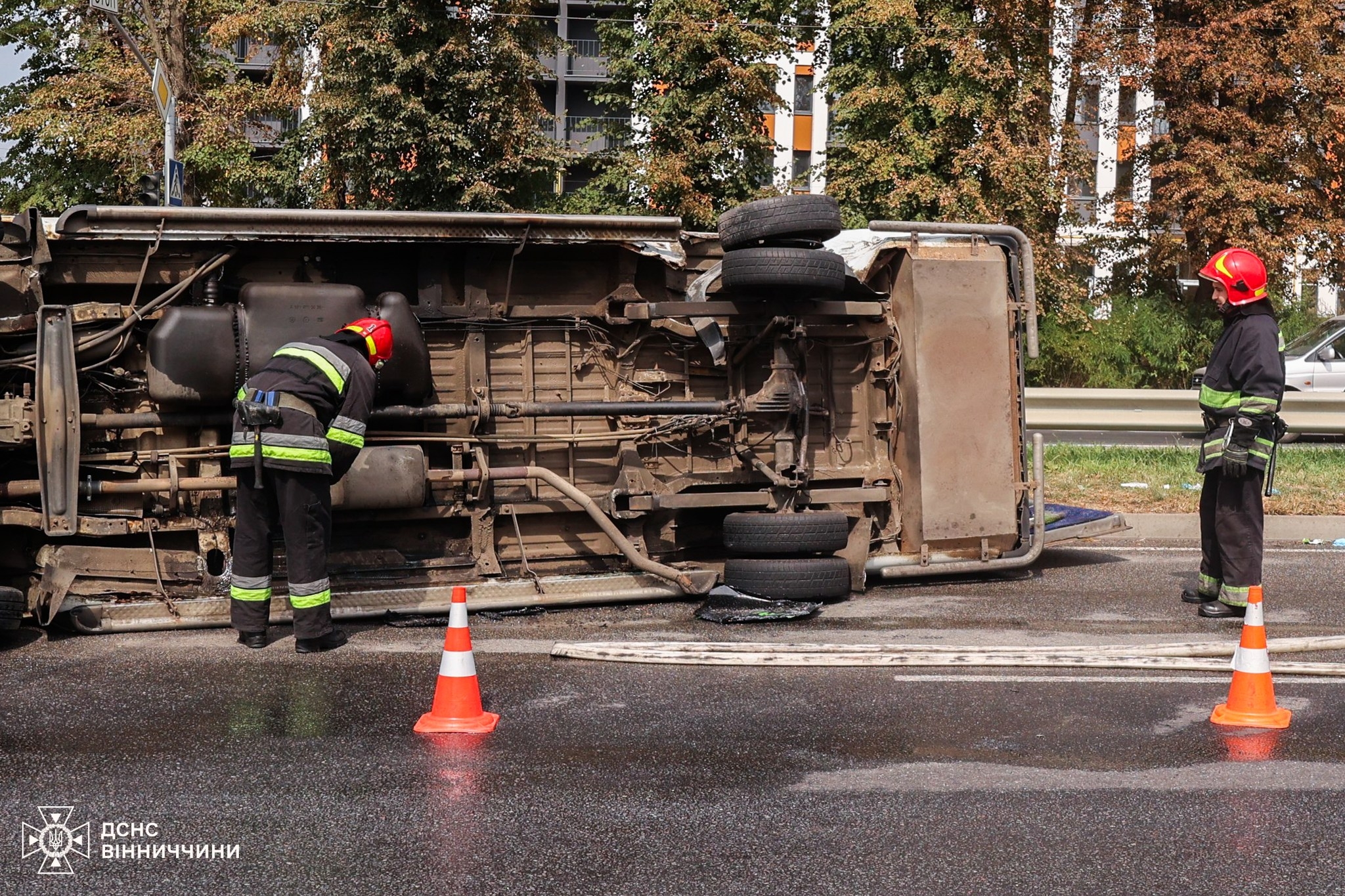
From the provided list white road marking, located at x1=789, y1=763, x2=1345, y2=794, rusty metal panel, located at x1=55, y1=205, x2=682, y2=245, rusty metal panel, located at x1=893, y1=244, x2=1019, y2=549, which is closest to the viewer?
white road marking, located at x1=789, y1=763, x2=1345, y2=794

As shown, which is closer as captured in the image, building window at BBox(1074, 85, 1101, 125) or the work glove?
the work glove

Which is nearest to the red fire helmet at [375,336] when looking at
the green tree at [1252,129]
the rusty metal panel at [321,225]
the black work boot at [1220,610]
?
the rusty metal panel at [321,225]

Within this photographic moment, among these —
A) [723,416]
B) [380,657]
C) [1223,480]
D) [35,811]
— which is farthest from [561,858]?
[1223,480]

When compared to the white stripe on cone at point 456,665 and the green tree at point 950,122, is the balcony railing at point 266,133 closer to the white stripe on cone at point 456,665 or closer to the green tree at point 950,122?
the green tree at point 950,122

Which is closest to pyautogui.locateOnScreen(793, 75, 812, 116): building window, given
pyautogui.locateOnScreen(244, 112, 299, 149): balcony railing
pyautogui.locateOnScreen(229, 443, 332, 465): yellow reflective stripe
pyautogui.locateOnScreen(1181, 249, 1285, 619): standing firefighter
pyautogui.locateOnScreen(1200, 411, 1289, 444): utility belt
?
pyautogui.locateOnScreen(244, 112, 299, 149): balcony railing

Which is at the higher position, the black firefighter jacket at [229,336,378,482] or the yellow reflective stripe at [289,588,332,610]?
the black firefighter jacket at [229,336,378,482]

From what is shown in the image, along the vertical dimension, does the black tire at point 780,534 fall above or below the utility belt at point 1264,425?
below

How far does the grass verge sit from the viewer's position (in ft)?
33.6

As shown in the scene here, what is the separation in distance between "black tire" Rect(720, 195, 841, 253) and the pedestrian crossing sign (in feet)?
20.3

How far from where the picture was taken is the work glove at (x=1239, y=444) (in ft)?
22.3

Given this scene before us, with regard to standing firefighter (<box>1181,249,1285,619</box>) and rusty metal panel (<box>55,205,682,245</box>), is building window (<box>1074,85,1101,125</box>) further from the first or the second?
rusty metal panel (<box>55,205,682,245</box>)

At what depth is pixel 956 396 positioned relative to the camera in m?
7.74

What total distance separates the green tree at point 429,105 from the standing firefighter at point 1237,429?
1231 centimetres

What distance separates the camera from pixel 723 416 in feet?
24.6
